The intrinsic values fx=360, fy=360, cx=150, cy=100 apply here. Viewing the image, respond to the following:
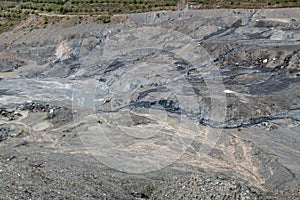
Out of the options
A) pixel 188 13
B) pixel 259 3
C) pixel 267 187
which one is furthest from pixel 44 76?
pixel 259 3

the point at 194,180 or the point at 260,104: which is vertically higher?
the point at 194,180

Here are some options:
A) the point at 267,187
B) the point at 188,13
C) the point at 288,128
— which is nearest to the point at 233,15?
the point at 188,13

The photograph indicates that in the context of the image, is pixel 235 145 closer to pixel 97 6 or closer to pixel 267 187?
pixel 267 187

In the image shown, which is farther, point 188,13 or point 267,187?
point 188,13

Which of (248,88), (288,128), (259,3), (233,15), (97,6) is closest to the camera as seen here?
(288,128)

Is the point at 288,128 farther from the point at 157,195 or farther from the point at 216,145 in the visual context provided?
the point at 157,195

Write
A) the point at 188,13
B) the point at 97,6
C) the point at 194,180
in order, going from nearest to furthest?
the point at 194,180 < the point at 188,13 < the point at 97,6
